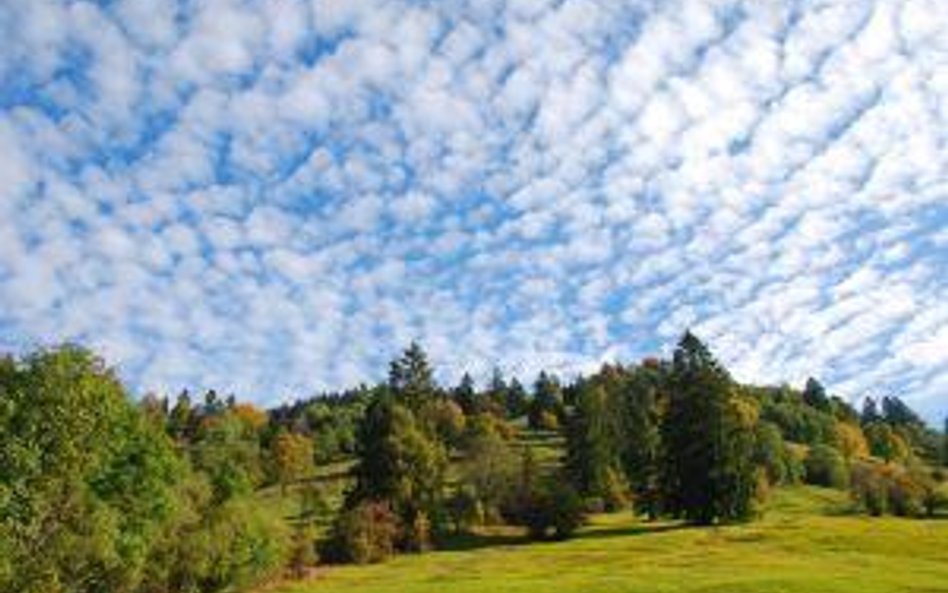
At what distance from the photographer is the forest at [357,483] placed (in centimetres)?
7144

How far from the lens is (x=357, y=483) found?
126375mm

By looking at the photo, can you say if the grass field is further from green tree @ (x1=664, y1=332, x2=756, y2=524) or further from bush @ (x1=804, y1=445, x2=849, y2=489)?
bush @ (x1=804, y1=445, x2=849, y2=489)

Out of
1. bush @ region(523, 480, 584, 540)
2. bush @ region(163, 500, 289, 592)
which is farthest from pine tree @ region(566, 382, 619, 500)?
bush @ region(163, 500, 289, 592)

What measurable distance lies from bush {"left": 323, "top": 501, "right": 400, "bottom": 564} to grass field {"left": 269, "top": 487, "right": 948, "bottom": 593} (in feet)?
6.87

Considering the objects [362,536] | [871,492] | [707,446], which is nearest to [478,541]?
[362,536]

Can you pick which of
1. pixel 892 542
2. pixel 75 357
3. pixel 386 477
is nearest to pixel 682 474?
pixel 386 477

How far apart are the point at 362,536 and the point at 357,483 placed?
17.7 metres

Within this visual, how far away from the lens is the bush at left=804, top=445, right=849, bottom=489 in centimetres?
18512

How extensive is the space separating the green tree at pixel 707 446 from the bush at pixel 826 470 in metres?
56.8

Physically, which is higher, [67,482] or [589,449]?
[589,449]

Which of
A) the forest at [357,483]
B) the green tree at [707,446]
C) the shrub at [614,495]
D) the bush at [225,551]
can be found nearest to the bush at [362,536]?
the forest at [357,483]

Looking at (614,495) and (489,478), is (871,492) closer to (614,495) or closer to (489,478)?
(614,495)

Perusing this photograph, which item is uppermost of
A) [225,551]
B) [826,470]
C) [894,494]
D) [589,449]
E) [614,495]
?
[826,470]

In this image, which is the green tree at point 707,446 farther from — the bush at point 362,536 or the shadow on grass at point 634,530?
the bush at point 362,536
